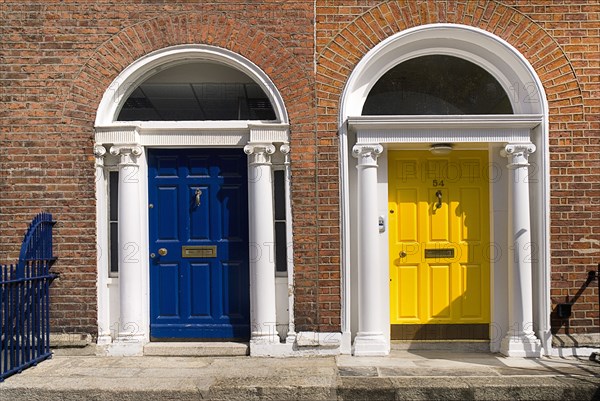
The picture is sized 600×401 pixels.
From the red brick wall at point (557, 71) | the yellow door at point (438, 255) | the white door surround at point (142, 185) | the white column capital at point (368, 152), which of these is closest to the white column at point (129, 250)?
Result: the white door surround at point (142, 185)

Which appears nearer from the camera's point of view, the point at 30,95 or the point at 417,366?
the point at 417,366

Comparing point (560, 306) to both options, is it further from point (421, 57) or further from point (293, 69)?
point (293, 69)

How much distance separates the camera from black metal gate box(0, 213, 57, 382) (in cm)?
575

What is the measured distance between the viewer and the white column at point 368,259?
6.47 meters

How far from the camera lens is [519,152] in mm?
6496

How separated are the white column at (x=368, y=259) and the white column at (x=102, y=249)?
2.66 metres

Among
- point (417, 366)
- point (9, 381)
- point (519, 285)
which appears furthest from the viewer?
point (519, 285)

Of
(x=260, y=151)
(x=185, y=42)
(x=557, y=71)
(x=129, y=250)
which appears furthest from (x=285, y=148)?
(x=557, y=71)

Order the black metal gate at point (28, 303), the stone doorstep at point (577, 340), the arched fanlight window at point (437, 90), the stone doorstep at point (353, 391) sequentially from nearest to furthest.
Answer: the stone doorstep at point (353, 391) → the black metal gate at point (28, 303) → the stone doorstep at point (577, 340) → the arched fanlight window at point (437, 90)

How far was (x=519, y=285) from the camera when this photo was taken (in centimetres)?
648

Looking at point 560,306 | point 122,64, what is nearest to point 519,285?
point 560,306

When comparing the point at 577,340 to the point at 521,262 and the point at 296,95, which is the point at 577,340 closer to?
the point at 521,262

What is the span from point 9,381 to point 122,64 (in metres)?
3.31

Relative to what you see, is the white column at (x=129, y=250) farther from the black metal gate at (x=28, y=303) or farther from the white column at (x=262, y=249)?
the white column at (x=262, y=249)
